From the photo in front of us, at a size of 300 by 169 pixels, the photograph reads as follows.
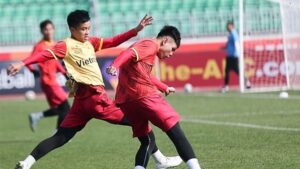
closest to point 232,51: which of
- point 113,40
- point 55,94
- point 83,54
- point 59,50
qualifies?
point 55,94

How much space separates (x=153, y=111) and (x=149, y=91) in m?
0.25

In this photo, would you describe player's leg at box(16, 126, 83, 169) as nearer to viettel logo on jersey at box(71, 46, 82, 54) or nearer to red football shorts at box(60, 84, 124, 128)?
red football shorts at box(60, 84, 124, 128)

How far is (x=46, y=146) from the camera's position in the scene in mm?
10453

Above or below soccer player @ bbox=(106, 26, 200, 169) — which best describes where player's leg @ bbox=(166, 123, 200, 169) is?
below

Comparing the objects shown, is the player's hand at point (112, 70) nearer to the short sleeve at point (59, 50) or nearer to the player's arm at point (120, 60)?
the player's arm at point (120, 60)

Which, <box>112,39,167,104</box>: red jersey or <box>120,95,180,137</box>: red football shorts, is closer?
<box>112,39,167,104</box>: red jersey

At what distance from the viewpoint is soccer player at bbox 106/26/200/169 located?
367 inches

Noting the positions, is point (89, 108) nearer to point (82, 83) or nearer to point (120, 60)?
point (82, 83)

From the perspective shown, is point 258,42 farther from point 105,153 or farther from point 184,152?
point 184,152

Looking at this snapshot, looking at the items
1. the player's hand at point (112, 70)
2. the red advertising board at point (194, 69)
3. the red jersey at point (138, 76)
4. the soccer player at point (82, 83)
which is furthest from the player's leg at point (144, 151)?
the red advertising board at point (194, 69)

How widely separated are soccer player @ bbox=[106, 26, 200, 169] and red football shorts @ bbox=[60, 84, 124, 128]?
1.12m

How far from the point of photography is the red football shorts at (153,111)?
30.9 feet

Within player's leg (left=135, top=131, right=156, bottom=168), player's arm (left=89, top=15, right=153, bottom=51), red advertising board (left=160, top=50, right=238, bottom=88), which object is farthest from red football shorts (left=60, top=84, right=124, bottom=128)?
red advertising board (left=160, top=50, right=238, bottom=88)

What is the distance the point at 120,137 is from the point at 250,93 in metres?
9.69
